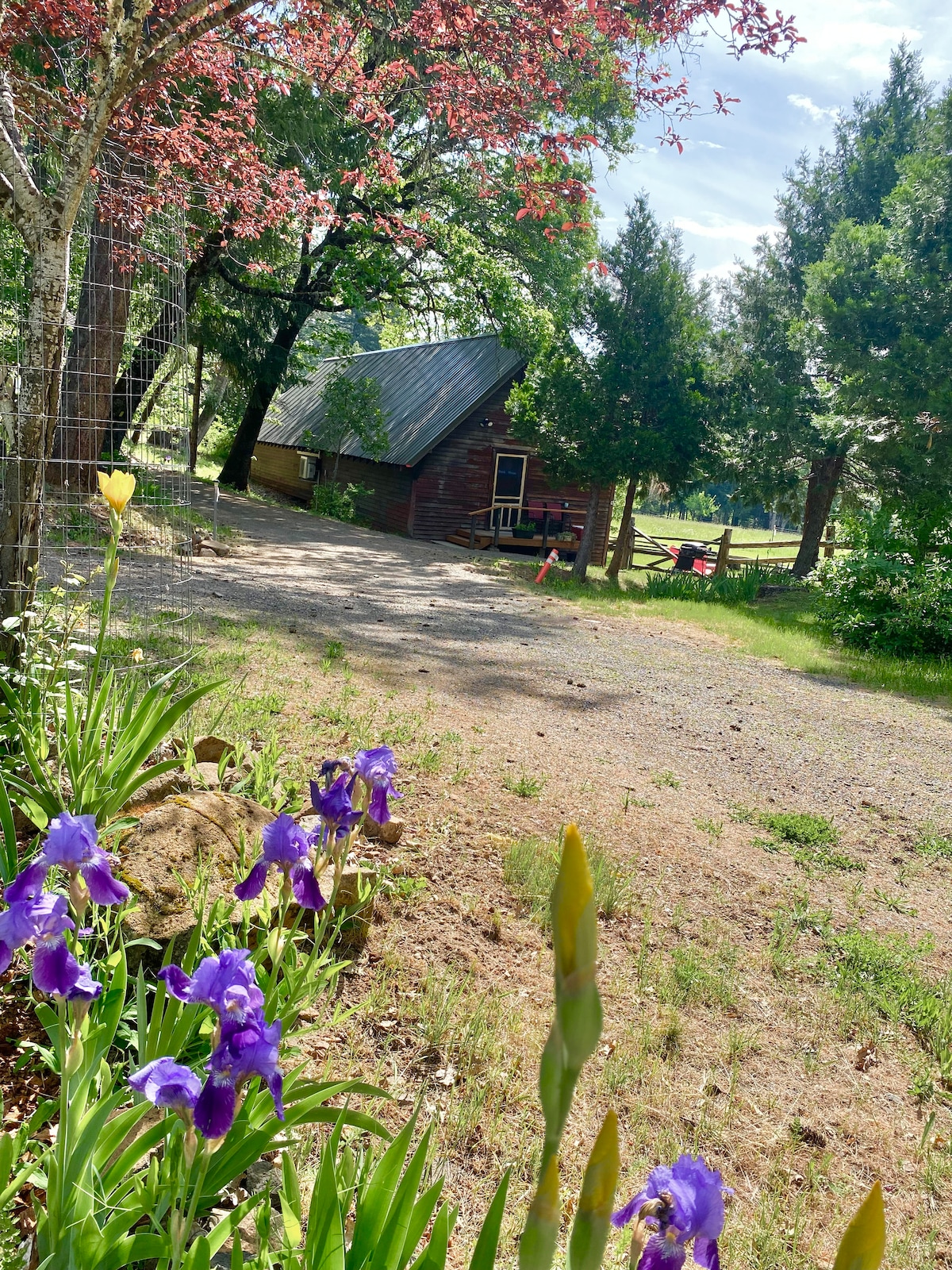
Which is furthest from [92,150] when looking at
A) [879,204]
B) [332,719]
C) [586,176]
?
[879,204]

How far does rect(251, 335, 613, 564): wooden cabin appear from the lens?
22.2 meters

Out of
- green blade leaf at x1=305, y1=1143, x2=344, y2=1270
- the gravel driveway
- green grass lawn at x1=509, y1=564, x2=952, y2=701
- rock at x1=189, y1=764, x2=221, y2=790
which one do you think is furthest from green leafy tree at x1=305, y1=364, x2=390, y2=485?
green blade leaf at x1=305, y1=1143, x2=344, y2=1270

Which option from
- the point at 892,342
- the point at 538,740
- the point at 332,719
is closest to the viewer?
the point at 332,719

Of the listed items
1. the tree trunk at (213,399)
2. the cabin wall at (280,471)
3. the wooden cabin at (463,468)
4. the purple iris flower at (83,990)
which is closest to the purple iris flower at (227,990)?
the purple iris flower at (83,990)

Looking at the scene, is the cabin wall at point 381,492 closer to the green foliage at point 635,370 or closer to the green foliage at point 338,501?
the green foliage at point 338,501

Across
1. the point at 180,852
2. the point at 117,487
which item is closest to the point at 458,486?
the point at 180,852

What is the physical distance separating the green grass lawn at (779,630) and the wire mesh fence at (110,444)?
24.7 feet

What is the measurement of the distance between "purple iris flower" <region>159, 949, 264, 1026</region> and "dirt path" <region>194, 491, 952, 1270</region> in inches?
50.6

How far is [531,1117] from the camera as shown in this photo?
9.17ft

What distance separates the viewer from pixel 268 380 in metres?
22.4

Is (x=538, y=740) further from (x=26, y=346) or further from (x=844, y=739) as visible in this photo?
(x=26, y=346)

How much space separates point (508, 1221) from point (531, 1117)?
1.42 feet

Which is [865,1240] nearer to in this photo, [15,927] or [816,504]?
[15,927]

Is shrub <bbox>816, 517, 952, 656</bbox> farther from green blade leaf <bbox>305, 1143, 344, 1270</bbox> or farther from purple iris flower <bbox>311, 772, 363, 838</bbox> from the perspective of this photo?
green blade leaf <bbox>305, 1143, 344, 1270</bbox>
